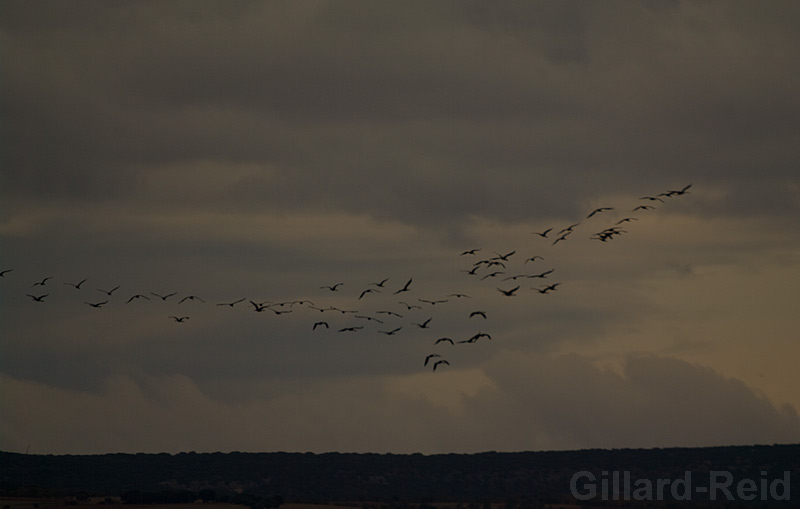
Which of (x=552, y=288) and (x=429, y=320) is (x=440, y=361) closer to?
(x=429, y=320)

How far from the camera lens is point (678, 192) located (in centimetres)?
13312

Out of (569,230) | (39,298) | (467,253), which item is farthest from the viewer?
(39,298)

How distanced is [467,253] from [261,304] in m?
35.1

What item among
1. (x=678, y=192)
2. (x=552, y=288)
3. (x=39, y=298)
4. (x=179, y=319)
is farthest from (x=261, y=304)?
(x=678, y=192)

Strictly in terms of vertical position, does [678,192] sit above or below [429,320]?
above

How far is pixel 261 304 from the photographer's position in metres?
154

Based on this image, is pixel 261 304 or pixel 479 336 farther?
pixel 261 304

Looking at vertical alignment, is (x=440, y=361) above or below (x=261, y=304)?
below

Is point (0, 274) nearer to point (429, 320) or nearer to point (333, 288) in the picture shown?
point (333, 288)

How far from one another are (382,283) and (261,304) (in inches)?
999

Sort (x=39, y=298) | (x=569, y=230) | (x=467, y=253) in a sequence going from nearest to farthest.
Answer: (x=467, y=253) < (x=569, y=230) < (x=39, y=298)

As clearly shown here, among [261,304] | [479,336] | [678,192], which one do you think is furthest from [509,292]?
[261,304]

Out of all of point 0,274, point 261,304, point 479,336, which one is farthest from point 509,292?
point 0,274

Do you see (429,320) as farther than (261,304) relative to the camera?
No
